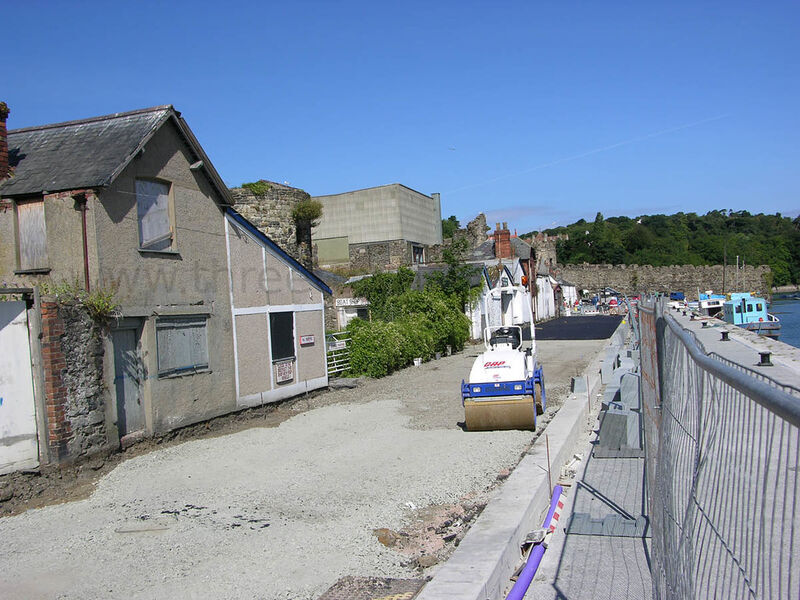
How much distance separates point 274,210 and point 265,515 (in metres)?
16.9

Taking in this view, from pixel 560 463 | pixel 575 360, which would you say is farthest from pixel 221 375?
pixel 575 360

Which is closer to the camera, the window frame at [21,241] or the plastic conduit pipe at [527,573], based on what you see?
the plastic conduit pipe at [527,573]

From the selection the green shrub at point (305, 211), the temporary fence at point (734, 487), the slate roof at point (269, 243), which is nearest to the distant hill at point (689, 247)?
the green shrub at point (305, 211)

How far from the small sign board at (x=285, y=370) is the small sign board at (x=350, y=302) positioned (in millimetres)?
12078

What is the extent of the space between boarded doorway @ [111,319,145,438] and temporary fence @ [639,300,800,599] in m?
9.31

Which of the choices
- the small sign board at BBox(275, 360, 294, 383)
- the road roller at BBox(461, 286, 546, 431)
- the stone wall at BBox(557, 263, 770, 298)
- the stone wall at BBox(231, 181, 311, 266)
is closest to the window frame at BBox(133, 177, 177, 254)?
the small sign board at BBox(275, 360, 294, 383)

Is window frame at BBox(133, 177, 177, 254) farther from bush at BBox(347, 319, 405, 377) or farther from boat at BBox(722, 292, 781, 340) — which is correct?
boat at BBox(722, 292, 781, 340)

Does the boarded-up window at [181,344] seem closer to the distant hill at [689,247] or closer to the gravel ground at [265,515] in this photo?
the gravel ground at [265,515]

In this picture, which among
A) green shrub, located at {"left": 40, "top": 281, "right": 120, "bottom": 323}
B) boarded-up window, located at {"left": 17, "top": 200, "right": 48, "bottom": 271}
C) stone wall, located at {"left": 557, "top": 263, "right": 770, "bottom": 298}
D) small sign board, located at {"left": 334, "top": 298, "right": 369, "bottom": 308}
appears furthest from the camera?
stone wall, located at {"left": 557, "top": 263, "right": 770, "bottom": 298}

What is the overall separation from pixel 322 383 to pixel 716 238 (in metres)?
107

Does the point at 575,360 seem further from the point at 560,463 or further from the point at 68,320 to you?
the point at 68,320

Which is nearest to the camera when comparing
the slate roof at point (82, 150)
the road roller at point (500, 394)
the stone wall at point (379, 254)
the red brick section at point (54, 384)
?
the red brick section at point (54, 384)

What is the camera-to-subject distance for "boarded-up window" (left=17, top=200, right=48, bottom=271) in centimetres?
1111

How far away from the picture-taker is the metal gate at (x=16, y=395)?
29.2 feet
